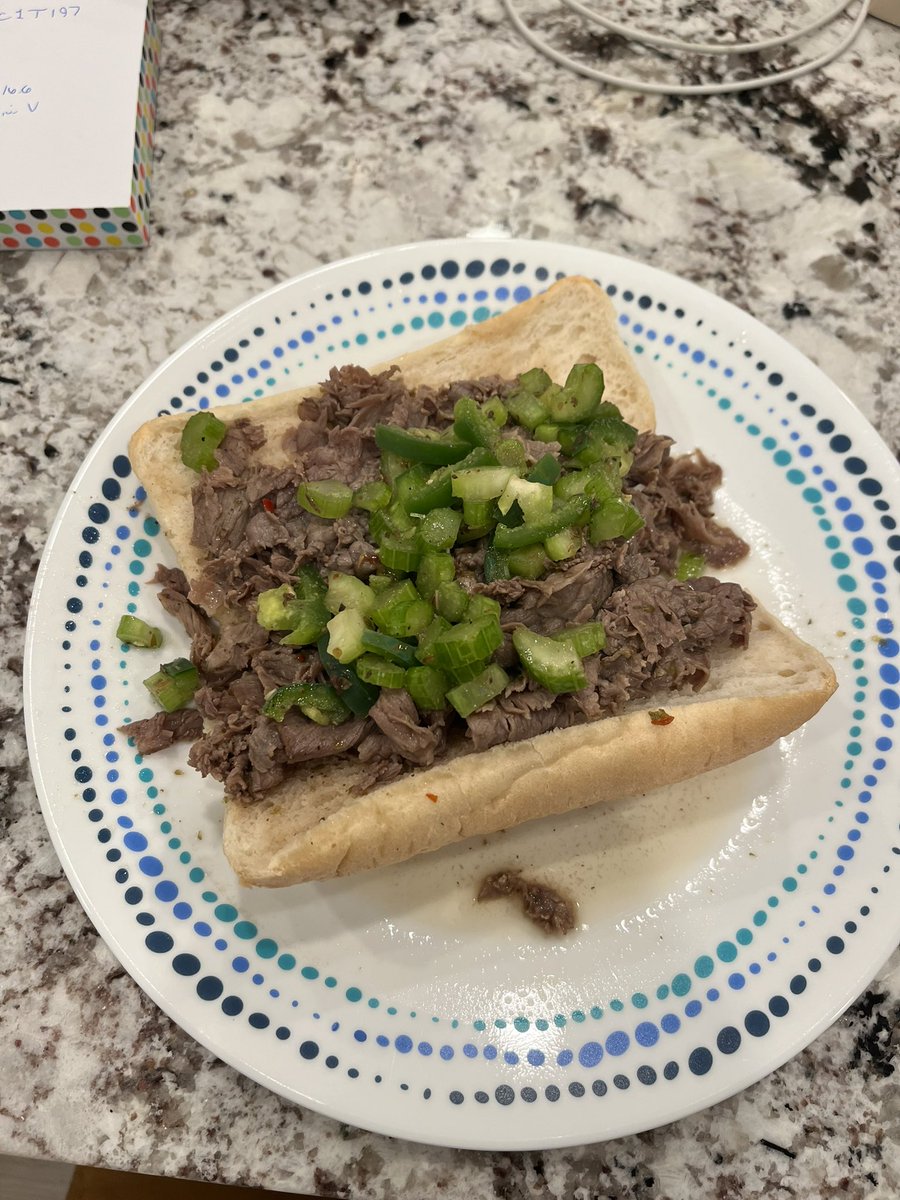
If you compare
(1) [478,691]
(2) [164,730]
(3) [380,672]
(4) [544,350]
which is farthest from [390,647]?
(4) [544,350]

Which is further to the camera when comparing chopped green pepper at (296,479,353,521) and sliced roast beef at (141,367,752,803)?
chopped green pepper at (296,479,353,521)

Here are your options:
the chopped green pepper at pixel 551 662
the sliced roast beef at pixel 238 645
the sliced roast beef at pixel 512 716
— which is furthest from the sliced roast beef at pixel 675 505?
the sliced roast beef at pixel 238 645

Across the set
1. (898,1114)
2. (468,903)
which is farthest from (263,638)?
(898,1114)

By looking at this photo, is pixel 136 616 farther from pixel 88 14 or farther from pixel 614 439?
pixel 88 14

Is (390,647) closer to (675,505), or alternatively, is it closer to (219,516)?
(219,516)

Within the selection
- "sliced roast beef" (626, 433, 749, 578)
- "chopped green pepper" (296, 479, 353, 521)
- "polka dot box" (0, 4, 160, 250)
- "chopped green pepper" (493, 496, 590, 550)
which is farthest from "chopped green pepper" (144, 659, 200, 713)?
"polka dot box" (0, 4, 160, 250)

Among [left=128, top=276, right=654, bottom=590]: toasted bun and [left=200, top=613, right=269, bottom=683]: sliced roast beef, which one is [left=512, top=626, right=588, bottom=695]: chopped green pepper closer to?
[left=200, top=613, right=269, bottom=683]: sliced roast beef

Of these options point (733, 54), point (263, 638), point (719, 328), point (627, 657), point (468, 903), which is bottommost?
point (468, 903)
